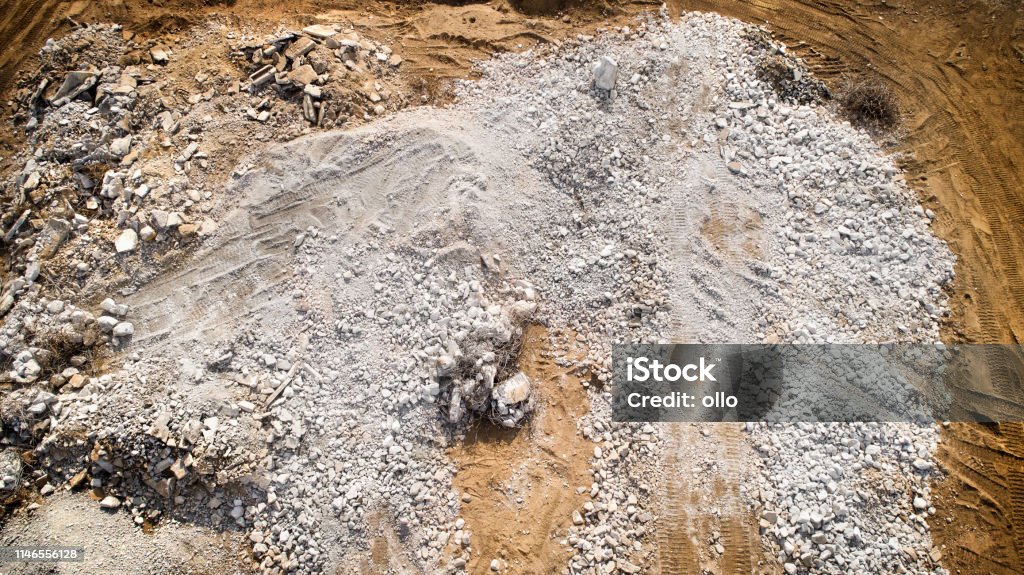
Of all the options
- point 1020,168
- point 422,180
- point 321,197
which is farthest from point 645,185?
point 1020,168

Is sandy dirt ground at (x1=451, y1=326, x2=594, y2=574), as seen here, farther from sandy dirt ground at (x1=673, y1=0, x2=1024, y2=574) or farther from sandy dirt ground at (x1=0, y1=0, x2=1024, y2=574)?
sandy dirt ground at (x1=0, y1=0, x2=1024, y2=574)

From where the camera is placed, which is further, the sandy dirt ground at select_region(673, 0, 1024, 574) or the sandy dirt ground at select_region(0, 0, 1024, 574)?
the sandy dirt ground at select_region(0, 0, 1024, 574)

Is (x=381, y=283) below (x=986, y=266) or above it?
→ below

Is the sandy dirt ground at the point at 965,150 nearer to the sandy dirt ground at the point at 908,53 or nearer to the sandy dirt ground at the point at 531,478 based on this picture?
the sandy dirt ground at the point at 908,53

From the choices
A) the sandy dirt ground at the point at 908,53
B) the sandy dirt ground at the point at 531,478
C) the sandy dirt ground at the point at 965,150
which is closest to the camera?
the sandy dirt ground at the point at 531,478

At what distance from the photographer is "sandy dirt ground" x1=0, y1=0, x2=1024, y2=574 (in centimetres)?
802

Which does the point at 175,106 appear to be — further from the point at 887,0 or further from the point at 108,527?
the point at 887,0

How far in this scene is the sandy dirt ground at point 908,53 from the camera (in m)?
8.02

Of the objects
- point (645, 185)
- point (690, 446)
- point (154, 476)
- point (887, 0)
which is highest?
point (887, 0)

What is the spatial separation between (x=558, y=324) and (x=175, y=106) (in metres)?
6.23

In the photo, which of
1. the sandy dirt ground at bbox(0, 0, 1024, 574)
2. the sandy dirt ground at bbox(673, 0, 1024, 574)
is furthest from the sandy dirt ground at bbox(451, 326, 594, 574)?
the sandy dirt ground at bbox(0, 0, 1024, 574)

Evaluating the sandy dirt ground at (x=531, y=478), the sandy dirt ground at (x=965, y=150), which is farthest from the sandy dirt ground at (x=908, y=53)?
the sandy dirt ground at (x=531, y=478)

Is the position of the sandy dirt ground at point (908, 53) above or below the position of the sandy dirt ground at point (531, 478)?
above

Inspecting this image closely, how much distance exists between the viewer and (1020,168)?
848 cm
